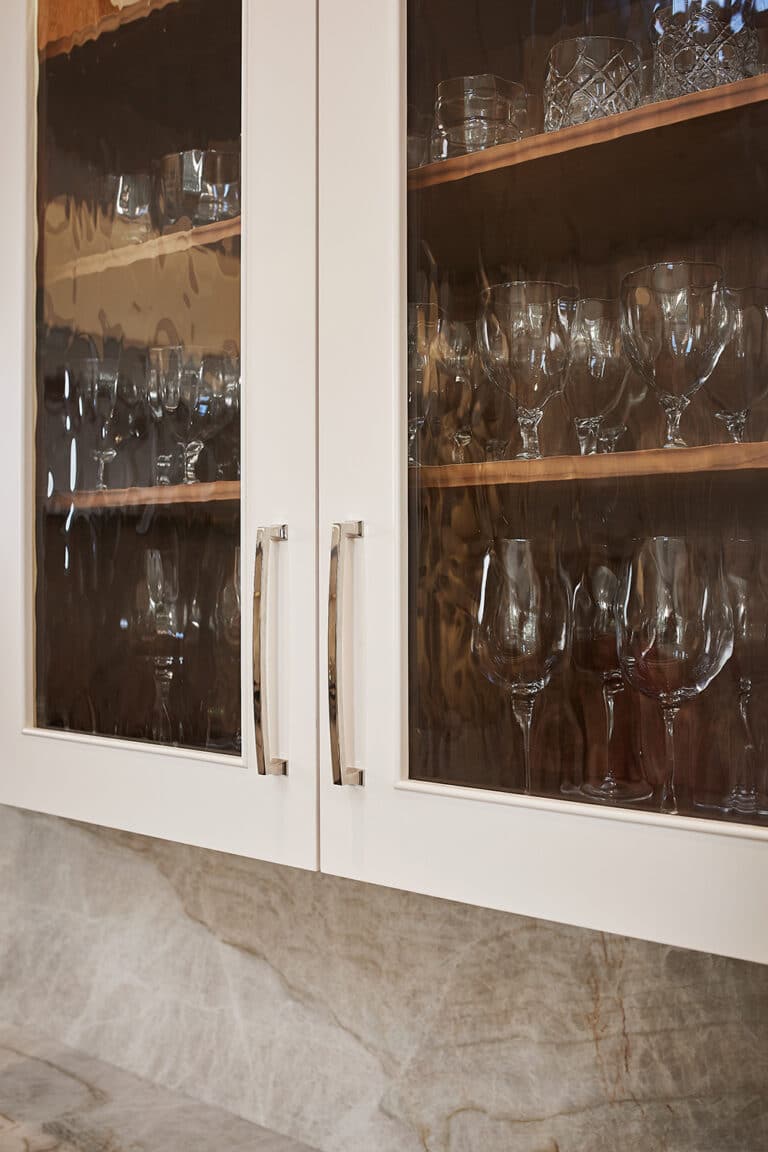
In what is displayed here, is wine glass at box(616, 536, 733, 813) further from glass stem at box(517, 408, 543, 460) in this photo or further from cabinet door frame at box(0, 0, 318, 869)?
cabinet door frame at box(0, 0, 318, 869)

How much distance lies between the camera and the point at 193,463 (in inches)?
40.1

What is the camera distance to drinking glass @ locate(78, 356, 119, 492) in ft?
3.62

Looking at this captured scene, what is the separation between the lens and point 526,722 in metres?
0.80

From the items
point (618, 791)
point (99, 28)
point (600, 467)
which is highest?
point (99, 28)

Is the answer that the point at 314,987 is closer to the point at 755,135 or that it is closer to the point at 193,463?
the point at 193,463

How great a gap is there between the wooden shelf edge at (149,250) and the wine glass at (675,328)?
1.34ft

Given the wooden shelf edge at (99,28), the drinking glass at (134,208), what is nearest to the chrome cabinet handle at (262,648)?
the drinking glass at (134,208)

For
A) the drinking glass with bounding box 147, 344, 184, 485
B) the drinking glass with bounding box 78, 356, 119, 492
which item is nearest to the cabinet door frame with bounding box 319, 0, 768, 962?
the drinking glass with bounding box 147, 344, 184, 485

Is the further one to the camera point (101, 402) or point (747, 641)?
point (101, 402)

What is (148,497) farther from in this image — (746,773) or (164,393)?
(746,773)

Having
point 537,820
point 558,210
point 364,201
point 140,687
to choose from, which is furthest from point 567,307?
point 140,687

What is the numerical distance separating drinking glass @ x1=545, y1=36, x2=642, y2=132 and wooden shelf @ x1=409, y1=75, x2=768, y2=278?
1 cm

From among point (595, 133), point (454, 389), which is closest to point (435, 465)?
point (454, 389)

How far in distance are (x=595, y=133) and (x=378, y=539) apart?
36cm
